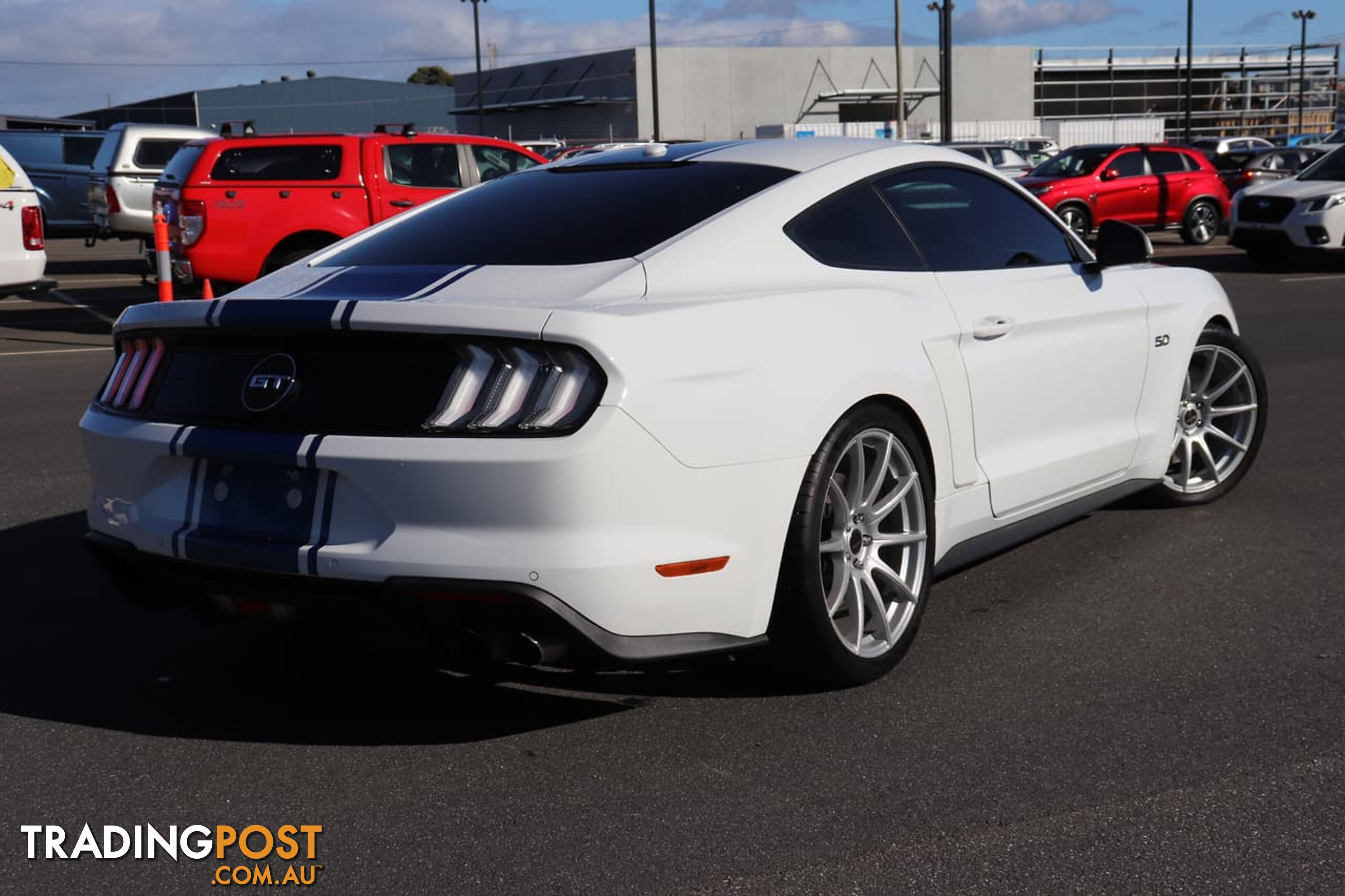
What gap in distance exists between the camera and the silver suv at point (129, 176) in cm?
2134

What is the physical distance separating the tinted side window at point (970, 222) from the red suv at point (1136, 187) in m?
18.3

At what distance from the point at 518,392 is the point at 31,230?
10.6m

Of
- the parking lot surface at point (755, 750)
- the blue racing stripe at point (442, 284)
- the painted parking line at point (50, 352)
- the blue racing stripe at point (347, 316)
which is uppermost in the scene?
the blue racing stripe at point (442, 284)

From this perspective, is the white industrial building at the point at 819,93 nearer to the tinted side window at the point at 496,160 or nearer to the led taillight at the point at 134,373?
the tinted side window at the point at 496,160

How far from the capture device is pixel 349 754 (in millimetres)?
3693

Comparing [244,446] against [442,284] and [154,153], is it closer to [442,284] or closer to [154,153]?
[442,284]

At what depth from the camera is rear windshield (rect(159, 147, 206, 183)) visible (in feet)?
45.2

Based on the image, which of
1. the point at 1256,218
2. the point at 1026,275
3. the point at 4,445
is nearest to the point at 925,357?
the point at 1026,275

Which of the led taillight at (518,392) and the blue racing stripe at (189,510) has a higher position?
the led taillight at (518,392)

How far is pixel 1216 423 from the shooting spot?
6.30 m

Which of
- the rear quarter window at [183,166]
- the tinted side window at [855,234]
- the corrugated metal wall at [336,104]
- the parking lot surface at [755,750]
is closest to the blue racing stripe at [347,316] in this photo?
the parking lot surface at [755,750]

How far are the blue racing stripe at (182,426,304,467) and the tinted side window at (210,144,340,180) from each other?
10.6 metres

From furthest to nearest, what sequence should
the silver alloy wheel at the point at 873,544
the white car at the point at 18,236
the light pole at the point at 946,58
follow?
the light pole at the point at 946,58 → the white car at the point at 18,236 → the silver alloy wheel at the point at 873,544

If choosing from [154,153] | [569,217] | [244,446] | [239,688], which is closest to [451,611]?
[244,446]
